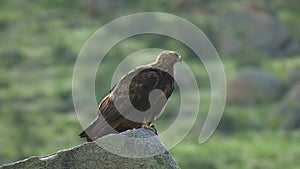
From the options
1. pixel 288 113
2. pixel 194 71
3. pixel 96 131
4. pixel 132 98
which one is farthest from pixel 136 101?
pixel 194 71

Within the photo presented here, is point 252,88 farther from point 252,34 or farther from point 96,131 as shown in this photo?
point 96,131

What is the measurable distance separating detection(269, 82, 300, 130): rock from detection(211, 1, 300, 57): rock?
28.2ft

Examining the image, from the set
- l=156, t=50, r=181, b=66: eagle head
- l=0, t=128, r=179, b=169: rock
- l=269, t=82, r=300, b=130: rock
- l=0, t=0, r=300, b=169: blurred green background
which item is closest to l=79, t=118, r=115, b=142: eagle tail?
l=0, t=128, r=179, b=169: rock

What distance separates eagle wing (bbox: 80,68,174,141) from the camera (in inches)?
418

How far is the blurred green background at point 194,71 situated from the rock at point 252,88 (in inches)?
1.5

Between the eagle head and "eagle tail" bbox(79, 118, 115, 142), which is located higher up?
the eagle head

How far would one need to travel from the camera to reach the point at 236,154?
30.0 meters

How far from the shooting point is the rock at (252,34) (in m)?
43.0

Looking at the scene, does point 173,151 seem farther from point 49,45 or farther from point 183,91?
point 49,45

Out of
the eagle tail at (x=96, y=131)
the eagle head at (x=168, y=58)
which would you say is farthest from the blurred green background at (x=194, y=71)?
the eagle tail at (x=96, y=131)

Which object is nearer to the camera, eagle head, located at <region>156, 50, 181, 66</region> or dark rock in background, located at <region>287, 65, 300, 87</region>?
eagle head, located at <region>156, 50, 181, 66</region>

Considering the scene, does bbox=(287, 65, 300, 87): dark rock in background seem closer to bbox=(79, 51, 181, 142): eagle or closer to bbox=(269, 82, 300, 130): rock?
bbox=(269, 82, 300, 130): rock

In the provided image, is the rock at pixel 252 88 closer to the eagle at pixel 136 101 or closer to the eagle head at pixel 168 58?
the eagle head at pixel 168 58

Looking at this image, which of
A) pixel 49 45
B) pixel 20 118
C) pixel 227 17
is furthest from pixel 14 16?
pixel 20 118
